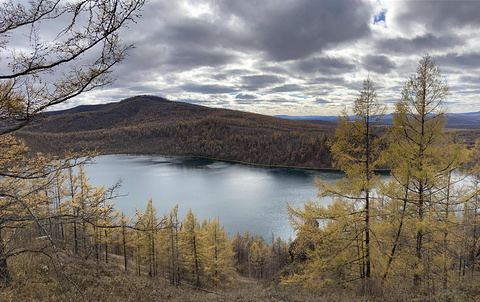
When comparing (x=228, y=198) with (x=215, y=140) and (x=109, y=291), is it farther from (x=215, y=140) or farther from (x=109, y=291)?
(x=215, y=140)

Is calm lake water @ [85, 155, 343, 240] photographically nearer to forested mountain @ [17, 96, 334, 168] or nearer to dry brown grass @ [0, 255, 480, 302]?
dry brown grass @ [0, 255, 480, 302]

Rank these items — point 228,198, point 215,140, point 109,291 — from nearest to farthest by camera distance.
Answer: point 109,291, point 228,198, point 215,140

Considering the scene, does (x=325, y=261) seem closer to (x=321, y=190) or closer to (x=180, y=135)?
(x=321, y=190)

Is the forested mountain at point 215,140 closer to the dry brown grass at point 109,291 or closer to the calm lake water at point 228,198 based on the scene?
the calm lake water at point 228,198

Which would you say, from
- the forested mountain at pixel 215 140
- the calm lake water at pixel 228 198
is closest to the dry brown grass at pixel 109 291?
the calm lake water at pixel 228 198

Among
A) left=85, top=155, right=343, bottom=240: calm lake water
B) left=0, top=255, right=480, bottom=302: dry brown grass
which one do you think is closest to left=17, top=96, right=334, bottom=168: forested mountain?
left=85, top=155, right=343, bottom=240: calm lake water

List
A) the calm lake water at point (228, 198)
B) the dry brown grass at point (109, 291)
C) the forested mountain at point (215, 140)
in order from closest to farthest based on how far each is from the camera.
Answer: the dry brown grass at point (109, 291)
the calm lake water at point (228, 198)
the forested mountain at point (215, 140)

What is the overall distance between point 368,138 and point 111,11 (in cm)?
655

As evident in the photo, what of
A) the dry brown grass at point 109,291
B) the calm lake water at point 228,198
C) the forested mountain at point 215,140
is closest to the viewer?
the dry brown grass at point 109,291

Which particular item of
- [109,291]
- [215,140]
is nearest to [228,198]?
[109,291]

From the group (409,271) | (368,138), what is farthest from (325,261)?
(368,138)

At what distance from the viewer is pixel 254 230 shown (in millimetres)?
28719

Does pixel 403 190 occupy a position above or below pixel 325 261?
above

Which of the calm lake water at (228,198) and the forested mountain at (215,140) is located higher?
the forested mountain at (215,140)
